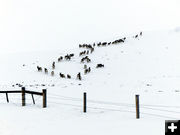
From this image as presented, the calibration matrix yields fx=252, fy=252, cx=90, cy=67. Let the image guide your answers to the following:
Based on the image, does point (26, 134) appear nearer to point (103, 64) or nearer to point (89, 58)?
point (103, 64)

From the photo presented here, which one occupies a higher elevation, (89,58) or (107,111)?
(89,58)

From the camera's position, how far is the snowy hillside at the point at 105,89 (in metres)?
11.2

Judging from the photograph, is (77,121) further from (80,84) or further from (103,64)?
(103,64)

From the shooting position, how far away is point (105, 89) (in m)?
24.6

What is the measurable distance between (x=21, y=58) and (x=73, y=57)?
10284 mm

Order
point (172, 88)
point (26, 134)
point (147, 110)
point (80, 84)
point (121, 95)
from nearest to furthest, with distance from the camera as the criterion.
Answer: point (26, 134) < point (147, 110) < point (121, 95) < point (172, 88) < point (80, 84)

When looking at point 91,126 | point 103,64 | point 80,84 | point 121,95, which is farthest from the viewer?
point 103,64

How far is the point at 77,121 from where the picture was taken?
12266 millimetres

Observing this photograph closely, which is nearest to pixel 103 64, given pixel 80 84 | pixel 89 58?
pixel 89 58

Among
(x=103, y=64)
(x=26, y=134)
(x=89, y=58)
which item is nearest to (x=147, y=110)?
(x=26, y=134)

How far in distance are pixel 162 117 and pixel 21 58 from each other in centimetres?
3678

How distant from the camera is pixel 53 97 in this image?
21.2 meters

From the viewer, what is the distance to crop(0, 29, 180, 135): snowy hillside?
11.2 meters

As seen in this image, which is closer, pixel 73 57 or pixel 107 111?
pixel 107 111
